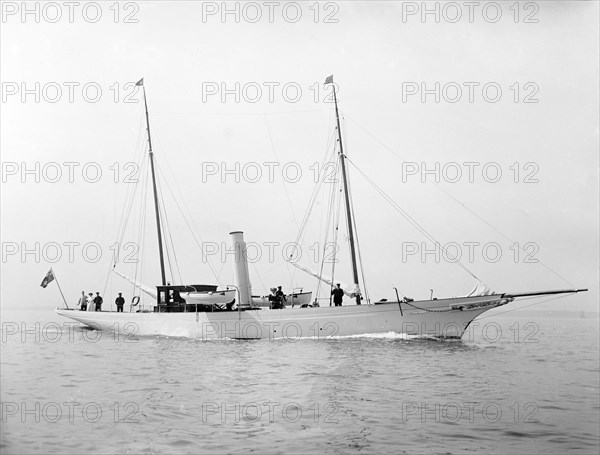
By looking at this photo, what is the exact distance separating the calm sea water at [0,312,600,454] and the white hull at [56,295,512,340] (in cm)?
636

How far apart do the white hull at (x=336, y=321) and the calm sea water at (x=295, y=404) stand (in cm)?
636

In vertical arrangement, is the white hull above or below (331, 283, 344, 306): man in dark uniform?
below

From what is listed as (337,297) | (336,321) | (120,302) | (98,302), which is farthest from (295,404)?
(98,302)

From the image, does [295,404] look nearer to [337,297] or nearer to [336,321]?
[336,321]

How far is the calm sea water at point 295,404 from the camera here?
10.4 m

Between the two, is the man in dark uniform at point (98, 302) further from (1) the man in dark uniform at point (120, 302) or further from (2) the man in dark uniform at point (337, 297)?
(2) the man in dark uniform at point (337, 297)

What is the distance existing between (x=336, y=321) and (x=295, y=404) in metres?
18.7

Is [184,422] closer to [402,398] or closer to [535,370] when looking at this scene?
[402,398]

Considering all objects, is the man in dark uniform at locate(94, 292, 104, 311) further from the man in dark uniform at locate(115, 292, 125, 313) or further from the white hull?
the white hull

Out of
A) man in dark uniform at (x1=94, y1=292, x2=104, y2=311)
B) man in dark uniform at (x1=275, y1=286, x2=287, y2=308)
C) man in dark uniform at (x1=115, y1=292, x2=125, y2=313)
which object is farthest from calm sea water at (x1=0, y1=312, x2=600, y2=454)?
→ man in dark uniform at (x1=94, y1=292, x2=104, y2=311)

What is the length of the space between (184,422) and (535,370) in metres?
17.1

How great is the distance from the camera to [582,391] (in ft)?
59.4

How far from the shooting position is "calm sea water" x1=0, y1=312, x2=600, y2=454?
10422 mm

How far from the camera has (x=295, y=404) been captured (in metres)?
13.7
